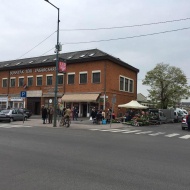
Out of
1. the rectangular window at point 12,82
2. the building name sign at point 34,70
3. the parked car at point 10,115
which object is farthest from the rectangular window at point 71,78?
the rectangular window at point 12,82

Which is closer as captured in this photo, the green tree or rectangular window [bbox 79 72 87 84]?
rectangular window [bbox 79 72 87 84]

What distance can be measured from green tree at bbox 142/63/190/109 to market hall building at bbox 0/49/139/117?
4.06 meters

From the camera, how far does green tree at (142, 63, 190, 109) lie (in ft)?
158

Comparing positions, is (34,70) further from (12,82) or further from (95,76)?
(95,76)

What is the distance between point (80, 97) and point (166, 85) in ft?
53.8

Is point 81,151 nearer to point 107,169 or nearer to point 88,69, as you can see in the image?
point 107,169

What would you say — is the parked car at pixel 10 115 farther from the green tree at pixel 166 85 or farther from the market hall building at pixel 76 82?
the green tree at pixel 166 85

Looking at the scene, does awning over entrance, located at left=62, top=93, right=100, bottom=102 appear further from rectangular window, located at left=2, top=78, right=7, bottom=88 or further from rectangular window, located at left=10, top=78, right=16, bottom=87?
rectangular window, located at left=2, top=78, right=7, bottom=88

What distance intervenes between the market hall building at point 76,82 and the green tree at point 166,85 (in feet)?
13.3

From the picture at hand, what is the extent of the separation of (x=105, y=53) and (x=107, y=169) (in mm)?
33906

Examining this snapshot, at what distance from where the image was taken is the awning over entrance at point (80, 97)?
38.0 m

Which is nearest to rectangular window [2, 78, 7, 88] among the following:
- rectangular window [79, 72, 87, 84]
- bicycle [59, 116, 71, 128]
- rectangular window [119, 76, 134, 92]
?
rectangular window [79, 72, 87, 84]

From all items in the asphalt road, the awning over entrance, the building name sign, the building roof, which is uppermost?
the building roof

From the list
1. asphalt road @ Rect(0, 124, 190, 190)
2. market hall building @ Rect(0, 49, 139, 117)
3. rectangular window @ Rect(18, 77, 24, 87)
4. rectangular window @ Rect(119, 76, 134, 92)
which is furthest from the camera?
rectangular window @ Rect(18, 77, 24, 87)
